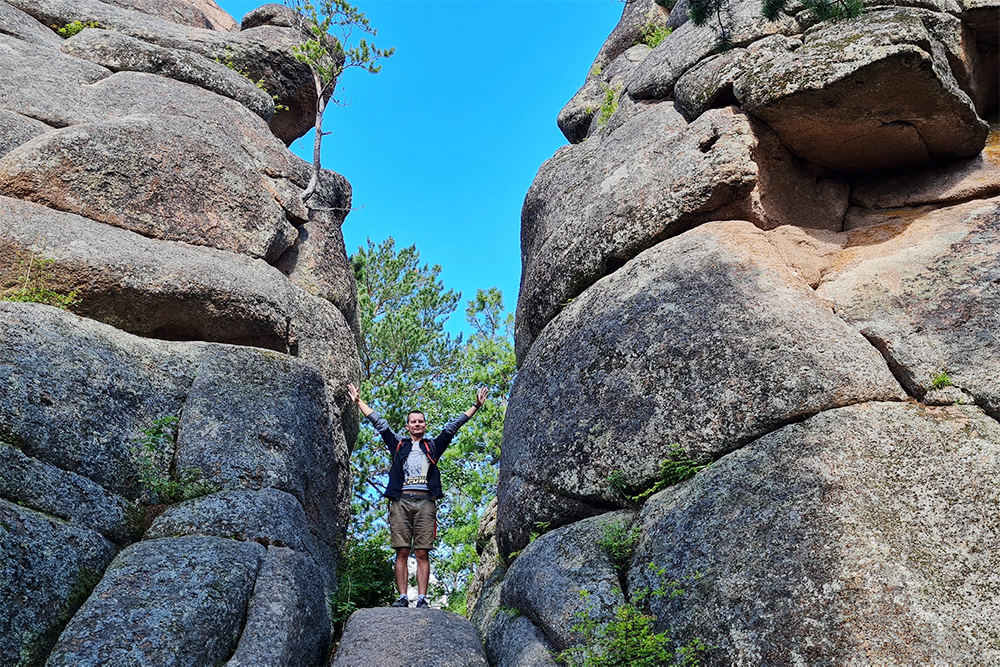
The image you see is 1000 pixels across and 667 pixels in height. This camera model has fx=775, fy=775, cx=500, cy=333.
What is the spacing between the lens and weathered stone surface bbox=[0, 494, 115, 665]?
22.6 feet

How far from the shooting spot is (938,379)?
8148 millimetres

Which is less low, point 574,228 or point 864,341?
point 574,228

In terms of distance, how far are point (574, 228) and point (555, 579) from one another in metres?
5.88

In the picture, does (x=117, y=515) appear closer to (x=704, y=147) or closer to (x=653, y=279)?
(x=653, y=279)

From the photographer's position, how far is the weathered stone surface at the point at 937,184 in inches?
428

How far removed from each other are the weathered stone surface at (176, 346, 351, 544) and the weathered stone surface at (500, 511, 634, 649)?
3.32 m

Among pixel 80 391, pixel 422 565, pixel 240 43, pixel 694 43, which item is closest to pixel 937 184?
pixel 694 43

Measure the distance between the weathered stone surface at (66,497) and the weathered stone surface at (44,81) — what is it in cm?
832

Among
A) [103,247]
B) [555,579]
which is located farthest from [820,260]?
[103,247]

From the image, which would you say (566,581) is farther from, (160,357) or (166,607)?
(160,357)

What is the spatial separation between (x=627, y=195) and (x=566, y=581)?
5935 millimetres

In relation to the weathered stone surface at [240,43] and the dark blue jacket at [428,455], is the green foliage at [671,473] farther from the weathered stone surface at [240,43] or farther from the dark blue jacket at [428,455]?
the weathered stone surface at [240,43]

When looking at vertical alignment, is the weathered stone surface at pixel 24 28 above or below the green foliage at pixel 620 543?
above

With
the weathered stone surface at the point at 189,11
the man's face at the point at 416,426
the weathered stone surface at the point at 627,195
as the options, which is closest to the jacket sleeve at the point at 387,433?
the man's face at the point at 416,426
